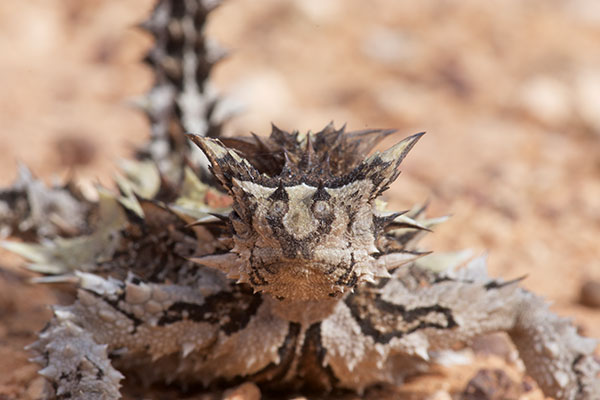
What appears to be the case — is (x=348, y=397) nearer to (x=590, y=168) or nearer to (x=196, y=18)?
(x=196, y=18)

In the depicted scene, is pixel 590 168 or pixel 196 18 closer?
pixel 196 18

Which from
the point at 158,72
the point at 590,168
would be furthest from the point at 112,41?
the point at 590,168

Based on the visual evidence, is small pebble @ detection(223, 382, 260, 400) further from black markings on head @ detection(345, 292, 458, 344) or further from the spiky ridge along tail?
the spiky ridge along tail

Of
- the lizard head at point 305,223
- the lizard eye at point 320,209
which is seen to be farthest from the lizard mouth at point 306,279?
the lizard eye at point 320,209

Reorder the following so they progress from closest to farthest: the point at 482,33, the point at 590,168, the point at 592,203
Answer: the point at 592,203
the point at 590,168
the point at 482,33

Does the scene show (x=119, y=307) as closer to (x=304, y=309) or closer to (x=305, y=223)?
(x=304, y=309)

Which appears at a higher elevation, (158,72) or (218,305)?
(158,72)

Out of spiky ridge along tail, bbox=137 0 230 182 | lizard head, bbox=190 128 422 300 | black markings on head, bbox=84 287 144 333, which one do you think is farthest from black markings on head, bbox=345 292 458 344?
spiky ridge along tail, bbox=137 0 230 182

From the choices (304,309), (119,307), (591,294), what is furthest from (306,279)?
(591,294)
